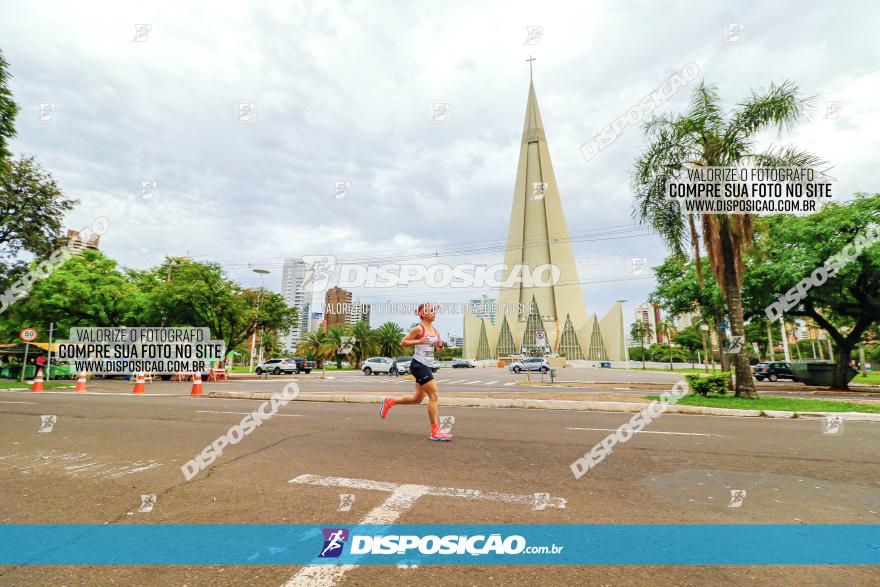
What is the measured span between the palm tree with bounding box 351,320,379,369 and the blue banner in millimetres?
55795

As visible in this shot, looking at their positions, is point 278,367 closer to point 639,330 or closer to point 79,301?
point 79,301

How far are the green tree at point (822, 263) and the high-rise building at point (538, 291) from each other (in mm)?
72298

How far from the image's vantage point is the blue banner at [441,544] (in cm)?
254

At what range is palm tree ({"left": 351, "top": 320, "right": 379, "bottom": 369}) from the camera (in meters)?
58.2

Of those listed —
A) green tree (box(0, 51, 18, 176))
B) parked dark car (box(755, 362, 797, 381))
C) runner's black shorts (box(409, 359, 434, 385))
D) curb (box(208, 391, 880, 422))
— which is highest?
green tree (box(0, 51, 18, 176))

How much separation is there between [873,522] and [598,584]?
2599 millimetres

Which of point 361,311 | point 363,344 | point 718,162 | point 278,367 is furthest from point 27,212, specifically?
point 361,311

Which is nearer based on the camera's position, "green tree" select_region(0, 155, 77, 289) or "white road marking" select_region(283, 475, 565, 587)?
"white road marking" select_region(283, 475, 565, 587)

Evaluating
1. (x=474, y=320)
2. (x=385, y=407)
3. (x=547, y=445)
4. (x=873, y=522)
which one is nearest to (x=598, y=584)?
(x=873, y=522)

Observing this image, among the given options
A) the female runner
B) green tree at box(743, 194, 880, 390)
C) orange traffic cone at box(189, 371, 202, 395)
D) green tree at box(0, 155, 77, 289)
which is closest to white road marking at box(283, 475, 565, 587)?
the female runner

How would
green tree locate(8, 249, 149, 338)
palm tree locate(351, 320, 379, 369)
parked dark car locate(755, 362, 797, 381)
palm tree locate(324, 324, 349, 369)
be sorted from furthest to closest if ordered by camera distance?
palm tree locate(351, 320, 379, 369), palm tree locate(324, 324, 349, 369), parked dark car locate(755, 362, 797, 381), green tree locate(8, 249, 149, 338)

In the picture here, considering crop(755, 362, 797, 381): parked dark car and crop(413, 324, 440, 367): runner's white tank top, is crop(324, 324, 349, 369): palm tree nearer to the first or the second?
crop(755, 362, 797, 381): parked dark car

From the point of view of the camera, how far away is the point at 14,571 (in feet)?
7.88

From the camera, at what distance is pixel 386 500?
3.50m
